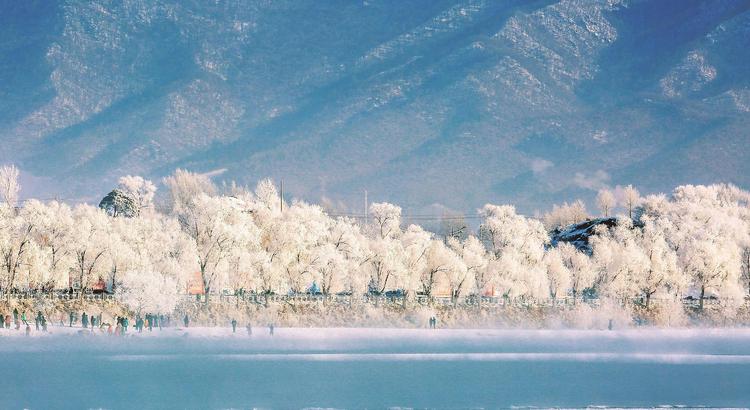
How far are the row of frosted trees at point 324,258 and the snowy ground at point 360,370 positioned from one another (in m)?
12.6

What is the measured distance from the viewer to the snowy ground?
6388 cm

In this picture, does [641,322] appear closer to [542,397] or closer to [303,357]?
[303,357]

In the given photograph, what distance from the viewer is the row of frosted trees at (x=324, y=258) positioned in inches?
4496

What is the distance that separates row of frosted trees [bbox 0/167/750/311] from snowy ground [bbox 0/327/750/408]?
12642mm

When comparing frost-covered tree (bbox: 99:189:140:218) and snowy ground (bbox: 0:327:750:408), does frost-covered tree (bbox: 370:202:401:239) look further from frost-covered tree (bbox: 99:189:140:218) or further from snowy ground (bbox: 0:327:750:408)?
snowy ground (bbox: 0:327:750:408)

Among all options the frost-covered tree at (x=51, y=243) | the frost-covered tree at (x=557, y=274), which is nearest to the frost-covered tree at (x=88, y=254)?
the frost-covered tree at (x=51, y=243)

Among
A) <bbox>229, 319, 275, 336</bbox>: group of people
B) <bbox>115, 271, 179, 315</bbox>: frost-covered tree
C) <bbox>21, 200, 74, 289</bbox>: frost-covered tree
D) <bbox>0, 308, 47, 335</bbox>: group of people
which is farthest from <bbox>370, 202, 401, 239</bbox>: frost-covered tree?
<bbox>0, 308, 47, 335</bbox>: group of people

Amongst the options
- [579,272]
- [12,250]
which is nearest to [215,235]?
[12,250]

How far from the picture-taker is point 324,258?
123438 millimetres

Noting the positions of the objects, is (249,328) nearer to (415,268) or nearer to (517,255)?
(415,268)

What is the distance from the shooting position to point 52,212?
120312 millimetres

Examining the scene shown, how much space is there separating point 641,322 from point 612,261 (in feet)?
30.7

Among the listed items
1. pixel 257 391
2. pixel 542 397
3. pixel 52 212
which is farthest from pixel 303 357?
pixel 52 212

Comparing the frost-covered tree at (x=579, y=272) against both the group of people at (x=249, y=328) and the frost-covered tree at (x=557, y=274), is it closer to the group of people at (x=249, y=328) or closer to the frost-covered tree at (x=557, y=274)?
the frost-covered tree at (x=557, y=274)
